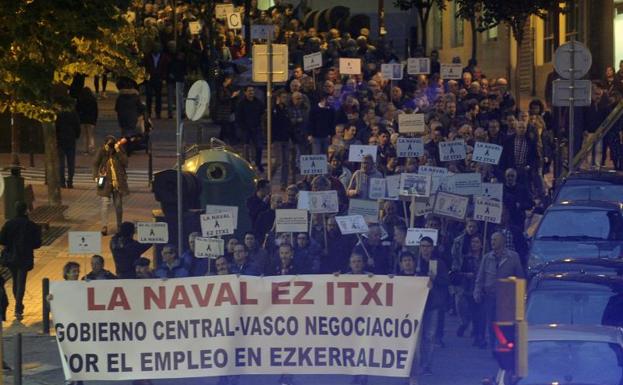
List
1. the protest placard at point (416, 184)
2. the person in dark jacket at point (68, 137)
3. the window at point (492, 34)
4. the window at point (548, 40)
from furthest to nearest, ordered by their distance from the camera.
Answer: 1. the window at point (492, 34)
2. the window at point (548, 40)
3. the person in dark jacket at point (68, 137)
4. the protest placard at point (416, 184)

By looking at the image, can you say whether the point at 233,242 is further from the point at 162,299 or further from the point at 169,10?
the point at 169,10

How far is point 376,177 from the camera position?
22.8 meters

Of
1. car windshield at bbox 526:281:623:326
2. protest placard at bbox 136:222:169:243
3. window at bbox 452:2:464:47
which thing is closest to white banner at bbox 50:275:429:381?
car windshield at bbox 526:281:623:326

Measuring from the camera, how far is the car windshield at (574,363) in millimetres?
13477

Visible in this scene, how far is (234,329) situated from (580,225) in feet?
21.3

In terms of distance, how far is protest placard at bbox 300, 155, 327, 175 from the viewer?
22.8 metres

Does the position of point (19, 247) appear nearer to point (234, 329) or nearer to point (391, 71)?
point (234, 329)

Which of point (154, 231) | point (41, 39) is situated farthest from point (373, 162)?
point (41, 39)

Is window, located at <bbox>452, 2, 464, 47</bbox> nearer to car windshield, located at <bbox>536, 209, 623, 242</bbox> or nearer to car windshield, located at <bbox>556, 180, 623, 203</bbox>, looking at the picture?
car windshield, located at <bbox>556, 180, 623, 203</bbox>

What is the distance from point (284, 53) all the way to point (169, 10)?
21663 mm

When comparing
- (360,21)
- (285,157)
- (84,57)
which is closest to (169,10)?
(360,21)

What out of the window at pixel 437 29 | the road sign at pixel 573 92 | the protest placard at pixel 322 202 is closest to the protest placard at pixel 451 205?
the protest placard at pixel 322 202

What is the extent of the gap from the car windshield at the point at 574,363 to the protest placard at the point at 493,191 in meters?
7.42

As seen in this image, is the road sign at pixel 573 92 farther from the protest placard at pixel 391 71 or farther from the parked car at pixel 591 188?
the protest placard at pixel 391 71
